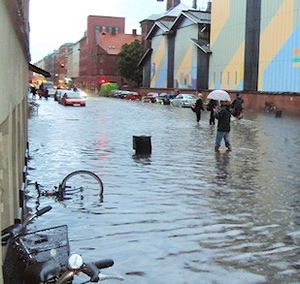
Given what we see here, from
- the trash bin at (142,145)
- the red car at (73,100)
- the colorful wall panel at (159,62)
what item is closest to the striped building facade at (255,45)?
the red car at (73,100)

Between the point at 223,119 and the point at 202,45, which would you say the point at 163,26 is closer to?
the point at 202,45

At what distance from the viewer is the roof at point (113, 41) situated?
134m

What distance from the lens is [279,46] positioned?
49.9 meters

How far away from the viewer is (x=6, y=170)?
19.8ft

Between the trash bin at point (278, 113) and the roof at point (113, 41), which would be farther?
the roof at point (113, 41)

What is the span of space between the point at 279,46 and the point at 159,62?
3471 cm

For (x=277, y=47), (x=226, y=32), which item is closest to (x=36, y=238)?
(x=277, y=47)

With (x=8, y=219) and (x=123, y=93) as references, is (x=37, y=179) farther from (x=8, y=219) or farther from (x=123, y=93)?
(x=123, y=93)

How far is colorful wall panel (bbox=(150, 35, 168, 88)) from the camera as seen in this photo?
8075cm

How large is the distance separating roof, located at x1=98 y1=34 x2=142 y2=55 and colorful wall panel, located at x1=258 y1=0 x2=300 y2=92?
268 ft

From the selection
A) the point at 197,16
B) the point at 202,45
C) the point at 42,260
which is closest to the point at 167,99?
the point at 202,45

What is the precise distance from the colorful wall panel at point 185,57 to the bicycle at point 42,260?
211 feet

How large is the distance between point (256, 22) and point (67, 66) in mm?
139761

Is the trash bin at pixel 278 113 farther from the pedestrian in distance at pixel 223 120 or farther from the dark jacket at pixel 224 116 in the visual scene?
the dark jacket at pixel 224 116
